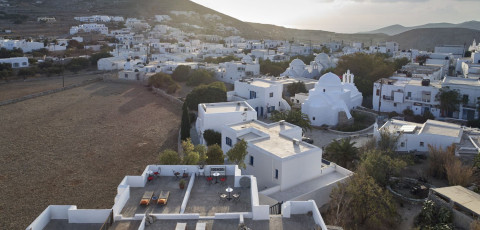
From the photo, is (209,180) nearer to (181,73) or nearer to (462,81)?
(462,81)

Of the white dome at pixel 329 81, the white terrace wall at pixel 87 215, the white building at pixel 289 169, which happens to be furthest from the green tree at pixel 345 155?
the white terrace wall at pixel 87 215

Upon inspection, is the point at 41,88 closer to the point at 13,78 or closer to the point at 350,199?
the point at 13,78

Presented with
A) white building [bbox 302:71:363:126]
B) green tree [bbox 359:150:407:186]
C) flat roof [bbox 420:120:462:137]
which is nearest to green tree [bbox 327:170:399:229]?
green tree [bbox 359:150:407:186]

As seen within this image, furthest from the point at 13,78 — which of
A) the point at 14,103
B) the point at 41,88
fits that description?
the point at 14,103

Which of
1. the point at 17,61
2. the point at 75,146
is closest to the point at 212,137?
the point at 75,146

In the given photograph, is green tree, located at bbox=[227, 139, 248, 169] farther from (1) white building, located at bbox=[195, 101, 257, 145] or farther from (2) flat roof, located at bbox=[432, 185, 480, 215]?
(2) flat roof, located at bbox=[432, 185, 480, 215]
